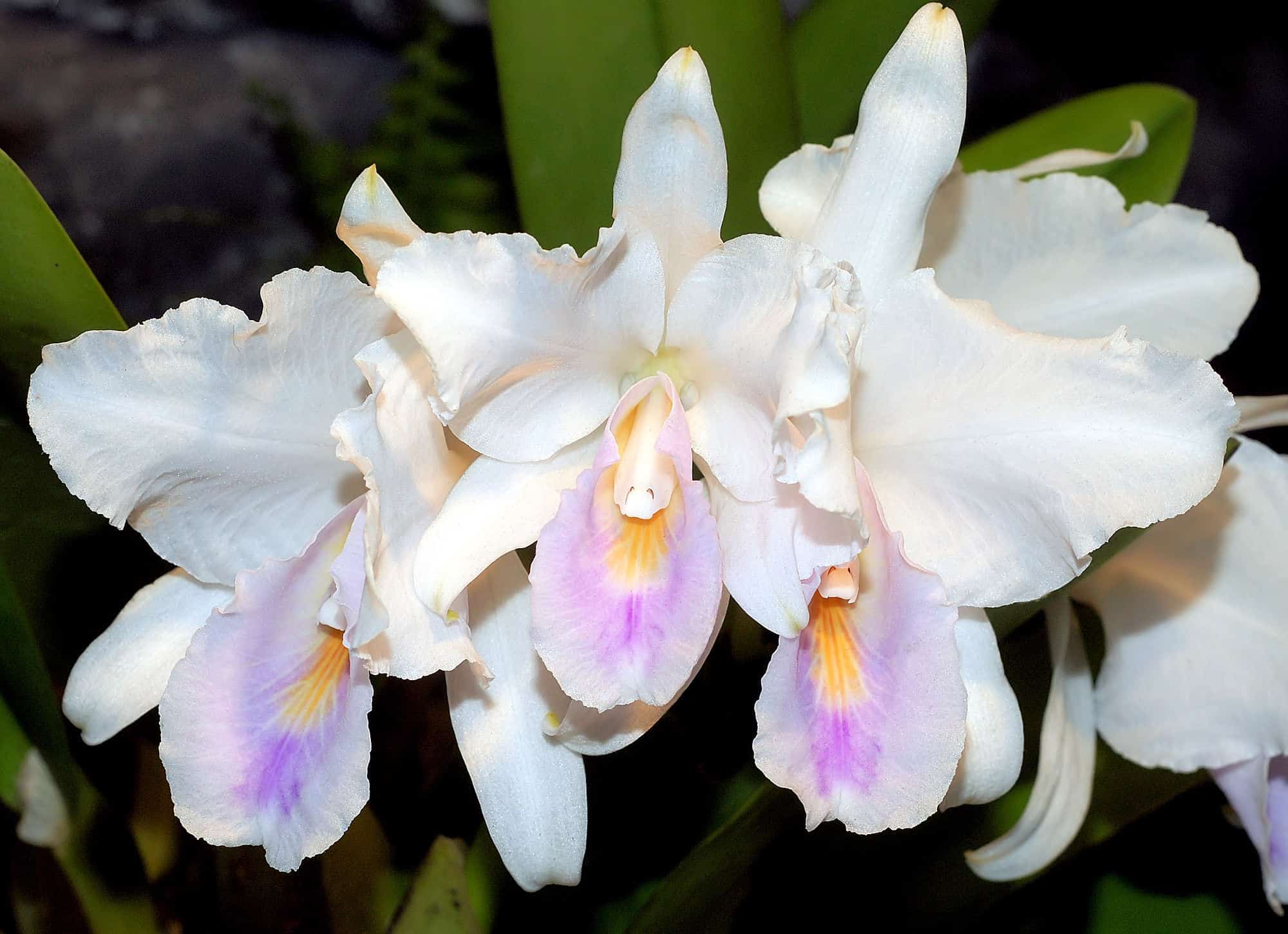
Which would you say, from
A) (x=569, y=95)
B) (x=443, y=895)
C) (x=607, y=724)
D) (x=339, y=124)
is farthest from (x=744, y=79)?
(x=339, y=124)

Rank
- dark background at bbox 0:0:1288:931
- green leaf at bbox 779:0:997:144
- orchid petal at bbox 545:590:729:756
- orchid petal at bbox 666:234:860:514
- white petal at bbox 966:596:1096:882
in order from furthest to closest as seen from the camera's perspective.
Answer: dark background at bbox 0:0:1288:931 < green leaf at bbox 779:0:997:144 < white petal at bbox 966:596:1096:882 < orchid petal at bbox 545:590:729:756 < orchid petal at bbox 666:234:860:514

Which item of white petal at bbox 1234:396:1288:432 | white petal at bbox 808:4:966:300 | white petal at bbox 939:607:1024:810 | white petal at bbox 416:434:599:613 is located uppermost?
white petal at bbox 808:4:966:300

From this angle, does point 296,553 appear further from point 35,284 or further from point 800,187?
point 800,187

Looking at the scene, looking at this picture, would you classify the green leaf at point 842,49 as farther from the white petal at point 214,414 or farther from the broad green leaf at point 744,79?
the white petal at point 214,414

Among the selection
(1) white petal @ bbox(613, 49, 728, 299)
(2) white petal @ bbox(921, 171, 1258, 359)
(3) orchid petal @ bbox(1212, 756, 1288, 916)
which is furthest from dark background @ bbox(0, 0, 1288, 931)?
(1) white petal @ bbox(613, 49, 728, 299)

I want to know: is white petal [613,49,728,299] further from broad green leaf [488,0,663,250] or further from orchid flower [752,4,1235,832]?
broad green leaf [488,0,663,250]
